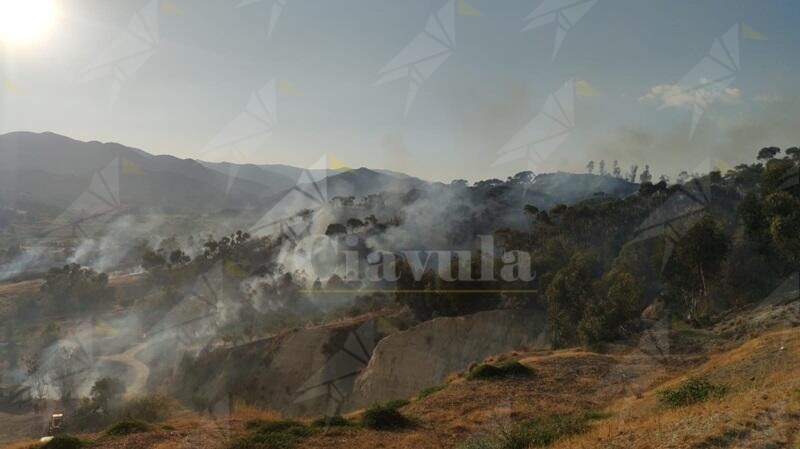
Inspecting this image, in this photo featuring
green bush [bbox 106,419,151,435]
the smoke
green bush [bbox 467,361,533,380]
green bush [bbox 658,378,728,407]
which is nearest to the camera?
green bush [bbox 658,378,728,407]

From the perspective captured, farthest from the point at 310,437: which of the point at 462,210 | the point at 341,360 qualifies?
the point at 462,210

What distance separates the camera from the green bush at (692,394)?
1459cm

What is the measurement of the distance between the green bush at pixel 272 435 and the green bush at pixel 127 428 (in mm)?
3913

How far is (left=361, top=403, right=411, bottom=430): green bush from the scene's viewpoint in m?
18.0

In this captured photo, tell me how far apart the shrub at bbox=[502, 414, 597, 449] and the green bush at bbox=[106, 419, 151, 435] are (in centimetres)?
1316

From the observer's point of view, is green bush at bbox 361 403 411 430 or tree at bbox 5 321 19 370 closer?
green bush at bbox 361 403 411 430

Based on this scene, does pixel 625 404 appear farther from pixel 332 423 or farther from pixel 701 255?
pixel 701 255

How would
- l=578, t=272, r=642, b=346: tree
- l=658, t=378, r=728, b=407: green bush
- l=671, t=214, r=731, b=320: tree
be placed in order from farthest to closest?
l=671, t=214, r=731, b=320: tree → l=578, t=272, r=642, b=346: tree → l=658, t=378, r=728, b=407: green bush

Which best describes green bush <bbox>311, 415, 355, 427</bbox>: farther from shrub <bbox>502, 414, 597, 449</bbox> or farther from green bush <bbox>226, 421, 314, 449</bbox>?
shrub <bbox>502, 414, 597, 449</bbox>

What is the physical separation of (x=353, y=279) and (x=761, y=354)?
5764cm

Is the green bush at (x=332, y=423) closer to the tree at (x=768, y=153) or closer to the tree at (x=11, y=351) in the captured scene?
the tree at (x=11, y=351)

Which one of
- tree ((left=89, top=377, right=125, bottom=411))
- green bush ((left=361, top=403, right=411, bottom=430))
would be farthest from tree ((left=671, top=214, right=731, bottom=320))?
tree ((left=89, top=377, right=125, bottom=411))

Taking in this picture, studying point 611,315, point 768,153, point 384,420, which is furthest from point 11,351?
point 768,153

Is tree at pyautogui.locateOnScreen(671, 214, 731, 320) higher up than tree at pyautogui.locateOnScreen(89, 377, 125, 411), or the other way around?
tree at pyautogui.locateOnScreen(671, 214, 731, 320)
